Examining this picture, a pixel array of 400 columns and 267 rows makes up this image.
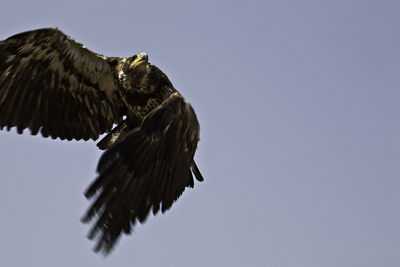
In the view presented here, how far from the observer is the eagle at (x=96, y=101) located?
7391mm

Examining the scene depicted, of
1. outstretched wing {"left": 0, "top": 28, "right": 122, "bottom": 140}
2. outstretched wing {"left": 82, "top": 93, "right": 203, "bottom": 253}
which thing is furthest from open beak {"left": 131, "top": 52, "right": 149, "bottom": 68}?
outstretched wing {"left": 82, "top": 93, "right": 203, "bottom": 253}

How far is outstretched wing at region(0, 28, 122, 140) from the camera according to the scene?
30.0 ft

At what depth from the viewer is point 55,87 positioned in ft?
31.5

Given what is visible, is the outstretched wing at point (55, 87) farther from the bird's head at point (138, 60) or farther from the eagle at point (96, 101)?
the bird's head at point (138, 60)

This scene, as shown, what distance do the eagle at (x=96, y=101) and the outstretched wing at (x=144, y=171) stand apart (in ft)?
0.05

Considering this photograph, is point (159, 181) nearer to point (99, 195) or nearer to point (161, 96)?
point (99, 195)

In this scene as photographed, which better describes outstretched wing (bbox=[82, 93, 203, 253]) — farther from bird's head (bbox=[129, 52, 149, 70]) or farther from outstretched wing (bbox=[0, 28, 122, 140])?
outstretched wing (bbox=[0, 28, 122, 140])

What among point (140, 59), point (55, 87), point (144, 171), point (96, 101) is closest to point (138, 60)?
point (140, 59)

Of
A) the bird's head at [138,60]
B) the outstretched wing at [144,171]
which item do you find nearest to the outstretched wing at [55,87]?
the bird's head at [138,60]

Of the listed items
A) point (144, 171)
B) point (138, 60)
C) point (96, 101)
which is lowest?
point (144, 171)

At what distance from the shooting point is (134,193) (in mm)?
6570

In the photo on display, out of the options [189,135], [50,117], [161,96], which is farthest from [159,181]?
[50,117]

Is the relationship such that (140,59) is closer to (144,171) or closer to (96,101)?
→ (96,101)

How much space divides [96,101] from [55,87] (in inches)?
29.1
